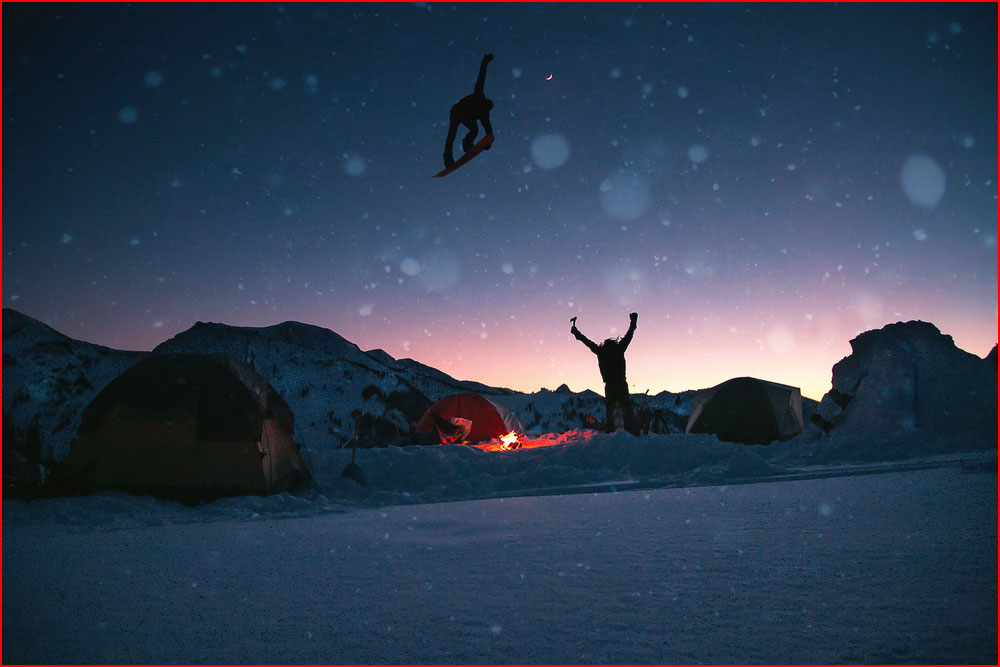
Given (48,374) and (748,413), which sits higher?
(48,374)

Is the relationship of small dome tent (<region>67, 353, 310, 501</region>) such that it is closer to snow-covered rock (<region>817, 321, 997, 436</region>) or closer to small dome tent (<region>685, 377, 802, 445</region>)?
snow-covered rock (<region>817, 321, 997, 436</region>)

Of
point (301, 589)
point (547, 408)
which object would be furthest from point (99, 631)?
point (547, 408)

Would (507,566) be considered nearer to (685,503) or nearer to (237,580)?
(237,580)

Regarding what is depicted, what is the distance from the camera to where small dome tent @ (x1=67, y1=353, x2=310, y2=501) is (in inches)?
301

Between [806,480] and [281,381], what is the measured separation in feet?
144

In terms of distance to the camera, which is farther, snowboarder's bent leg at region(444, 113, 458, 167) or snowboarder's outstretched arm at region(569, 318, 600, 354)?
snowboarder's outstretched arm at region(569, 318, 600, 354)

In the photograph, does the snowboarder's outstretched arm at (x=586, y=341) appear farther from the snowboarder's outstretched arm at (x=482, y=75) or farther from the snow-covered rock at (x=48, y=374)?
the snow-covered rock at (x=48, y=374)

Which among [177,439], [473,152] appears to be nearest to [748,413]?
[473,152]

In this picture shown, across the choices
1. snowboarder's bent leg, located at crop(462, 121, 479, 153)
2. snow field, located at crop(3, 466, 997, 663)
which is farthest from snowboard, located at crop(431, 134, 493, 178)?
snow field, located at crop(3, 466, 997, 663)

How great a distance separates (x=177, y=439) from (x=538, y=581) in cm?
679

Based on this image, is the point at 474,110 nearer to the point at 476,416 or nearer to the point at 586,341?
the point at 586,341

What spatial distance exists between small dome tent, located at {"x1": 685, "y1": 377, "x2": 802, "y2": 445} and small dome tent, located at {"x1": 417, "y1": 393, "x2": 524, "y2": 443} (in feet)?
20.5

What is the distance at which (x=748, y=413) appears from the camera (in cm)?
1636

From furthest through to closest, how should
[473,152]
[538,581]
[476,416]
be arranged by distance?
[476,416] → [473,152] → [538,581]
